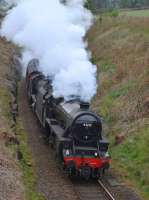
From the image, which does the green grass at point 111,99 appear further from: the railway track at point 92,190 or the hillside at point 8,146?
the railway track at point 92,190

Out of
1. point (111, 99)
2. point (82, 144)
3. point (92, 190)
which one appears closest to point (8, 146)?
point (82, 144)

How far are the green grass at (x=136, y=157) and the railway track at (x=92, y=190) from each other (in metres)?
1.48

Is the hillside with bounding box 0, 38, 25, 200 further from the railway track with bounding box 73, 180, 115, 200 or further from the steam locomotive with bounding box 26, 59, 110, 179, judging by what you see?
the railway track with bounding box 73, 180, 115, 200

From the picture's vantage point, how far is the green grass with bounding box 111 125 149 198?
20031 mm

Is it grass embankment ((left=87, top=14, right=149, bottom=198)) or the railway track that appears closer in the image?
the railway track

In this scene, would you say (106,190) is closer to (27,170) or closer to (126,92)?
(27,170)

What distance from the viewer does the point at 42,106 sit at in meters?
26.3

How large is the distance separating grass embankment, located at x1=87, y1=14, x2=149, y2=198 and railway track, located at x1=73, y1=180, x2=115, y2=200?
4.85 feet

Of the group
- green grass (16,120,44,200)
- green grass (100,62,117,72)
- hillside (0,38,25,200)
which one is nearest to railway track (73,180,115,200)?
green grass (16,120,44,200)

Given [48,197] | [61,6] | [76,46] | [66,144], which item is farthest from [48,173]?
[61,6]

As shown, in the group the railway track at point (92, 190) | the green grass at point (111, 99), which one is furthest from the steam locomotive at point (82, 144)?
the green grass at point (111, 99)

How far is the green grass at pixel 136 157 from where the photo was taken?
20031mm

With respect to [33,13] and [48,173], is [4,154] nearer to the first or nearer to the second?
[48,173]

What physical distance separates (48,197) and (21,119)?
44.1 feet
